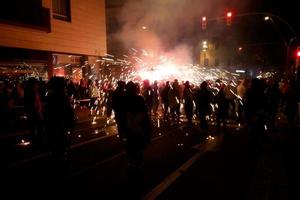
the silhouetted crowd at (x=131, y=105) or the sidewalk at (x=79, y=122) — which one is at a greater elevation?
the silhouetted crowd at (x=131, y=105)

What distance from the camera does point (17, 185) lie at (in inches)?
224

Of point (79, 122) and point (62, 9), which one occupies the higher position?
point (62, 9)

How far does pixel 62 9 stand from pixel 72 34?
1380mm

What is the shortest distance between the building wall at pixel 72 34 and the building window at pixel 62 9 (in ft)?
0.81

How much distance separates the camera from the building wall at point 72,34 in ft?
44.6

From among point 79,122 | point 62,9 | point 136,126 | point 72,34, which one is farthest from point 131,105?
point 62,9

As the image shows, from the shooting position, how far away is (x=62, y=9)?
16.8 metres

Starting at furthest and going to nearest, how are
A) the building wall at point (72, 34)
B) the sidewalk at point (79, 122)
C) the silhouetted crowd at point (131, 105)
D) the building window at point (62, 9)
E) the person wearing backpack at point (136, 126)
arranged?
the building window at point (62, 9), the building wall at point (72, 34), the sidewalk at point (79, 122), the silhouetted crowd at point (131, 105), the person wearing backpack at point (136, 126)

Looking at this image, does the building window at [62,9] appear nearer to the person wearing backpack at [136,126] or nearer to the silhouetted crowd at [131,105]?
the silhouetted crowd at [131,105]

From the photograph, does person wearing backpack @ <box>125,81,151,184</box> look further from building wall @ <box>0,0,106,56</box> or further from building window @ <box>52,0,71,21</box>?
building window @ <box>52,0,71,21</box>

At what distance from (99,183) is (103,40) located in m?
15.5

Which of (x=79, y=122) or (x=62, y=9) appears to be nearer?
(x=79, y=122)

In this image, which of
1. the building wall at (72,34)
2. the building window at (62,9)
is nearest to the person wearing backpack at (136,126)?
the building wall at (72,34)

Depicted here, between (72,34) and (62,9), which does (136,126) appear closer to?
(72,34)
